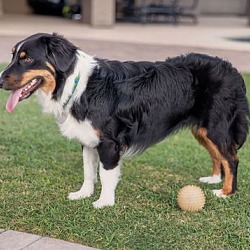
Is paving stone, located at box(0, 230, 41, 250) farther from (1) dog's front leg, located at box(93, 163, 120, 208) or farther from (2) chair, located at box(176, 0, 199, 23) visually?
(2) chair, located at box(176, 0, 199, 23)

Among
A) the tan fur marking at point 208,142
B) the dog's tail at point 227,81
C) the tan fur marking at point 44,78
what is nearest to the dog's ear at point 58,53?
the tan fur marking at point 44,78

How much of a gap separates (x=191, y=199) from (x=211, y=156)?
2.91ft

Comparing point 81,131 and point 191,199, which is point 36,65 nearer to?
point 81,131

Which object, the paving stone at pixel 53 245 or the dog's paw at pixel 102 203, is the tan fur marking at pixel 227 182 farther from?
the paving stone at pixel 53 245

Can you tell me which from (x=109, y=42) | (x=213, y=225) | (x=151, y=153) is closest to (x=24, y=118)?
(x=151, y=153)

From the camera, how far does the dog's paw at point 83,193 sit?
4668 mm

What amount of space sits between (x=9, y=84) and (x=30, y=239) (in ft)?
3.96

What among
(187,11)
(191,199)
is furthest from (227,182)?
(187,11)

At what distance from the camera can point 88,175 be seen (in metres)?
4.74

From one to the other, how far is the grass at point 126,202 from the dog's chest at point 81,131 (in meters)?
0.61

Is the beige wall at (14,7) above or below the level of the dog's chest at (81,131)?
below

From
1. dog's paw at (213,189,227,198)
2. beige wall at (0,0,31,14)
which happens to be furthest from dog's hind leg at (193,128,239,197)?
beige wall at (0,0,31,14)

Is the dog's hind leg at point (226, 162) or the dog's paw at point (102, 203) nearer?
the dog's paw at point (102, 203)

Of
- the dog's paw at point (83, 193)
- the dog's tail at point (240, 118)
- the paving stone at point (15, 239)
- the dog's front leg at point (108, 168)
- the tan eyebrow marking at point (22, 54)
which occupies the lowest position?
the dog's paw at point (83, 193)
